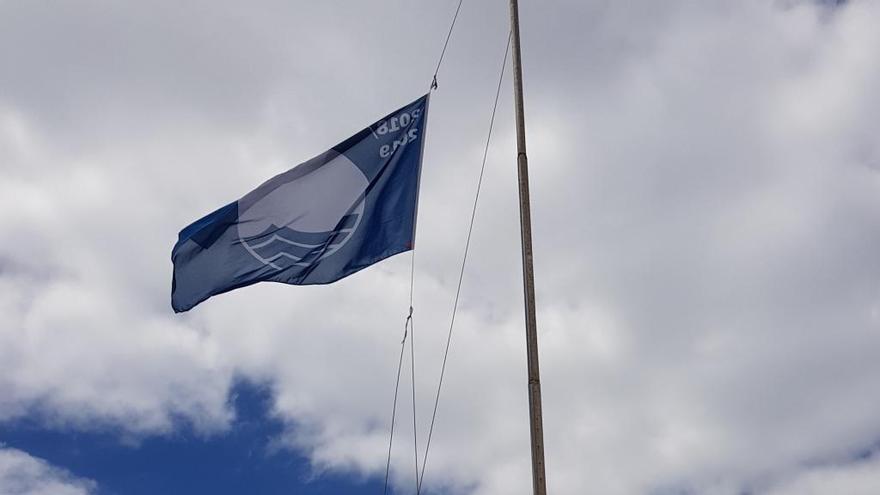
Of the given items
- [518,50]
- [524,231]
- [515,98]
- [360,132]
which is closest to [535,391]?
[524,231]

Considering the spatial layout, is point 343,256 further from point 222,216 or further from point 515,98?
point 515,98

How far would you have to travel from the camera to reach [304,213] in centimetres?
2062

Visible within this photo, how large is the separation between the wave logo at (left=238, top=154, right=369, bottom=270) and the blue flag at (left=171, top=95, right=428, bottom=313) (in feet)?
0.07

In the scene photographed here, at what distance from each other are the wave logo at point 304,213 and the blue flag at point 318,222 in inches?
0.8

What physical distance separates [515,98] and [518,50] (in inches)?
43.9

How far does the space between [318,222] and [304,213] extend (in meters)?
0.42

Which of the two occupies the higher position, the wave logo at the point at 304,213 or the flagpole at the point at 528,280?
the wave logo at the point at 304,213

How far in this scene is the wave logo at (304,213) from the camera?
790 inches

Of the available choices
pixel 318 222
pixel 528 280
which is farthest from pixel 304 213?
pixel 528 280

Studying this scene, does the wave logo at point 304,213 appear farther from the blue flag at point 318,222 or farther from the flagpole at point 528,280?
the flagpole at point 528,280

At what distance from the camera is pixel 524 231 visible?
16109mm

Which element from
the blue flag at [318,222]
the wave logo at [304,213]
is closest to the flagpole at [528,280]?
the blue flag at [318,222]

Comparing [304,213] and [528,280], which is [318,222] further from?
[528,280]

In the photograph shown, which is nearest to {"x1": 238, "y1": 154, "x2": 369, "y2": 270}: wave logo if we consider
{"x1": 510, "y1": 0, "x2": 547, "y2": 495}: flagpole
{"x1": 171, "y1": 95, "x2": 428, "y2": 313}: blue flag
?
{"x1": 171, "y1": 95, "x2": 428, "y2": 313}: blue flag
